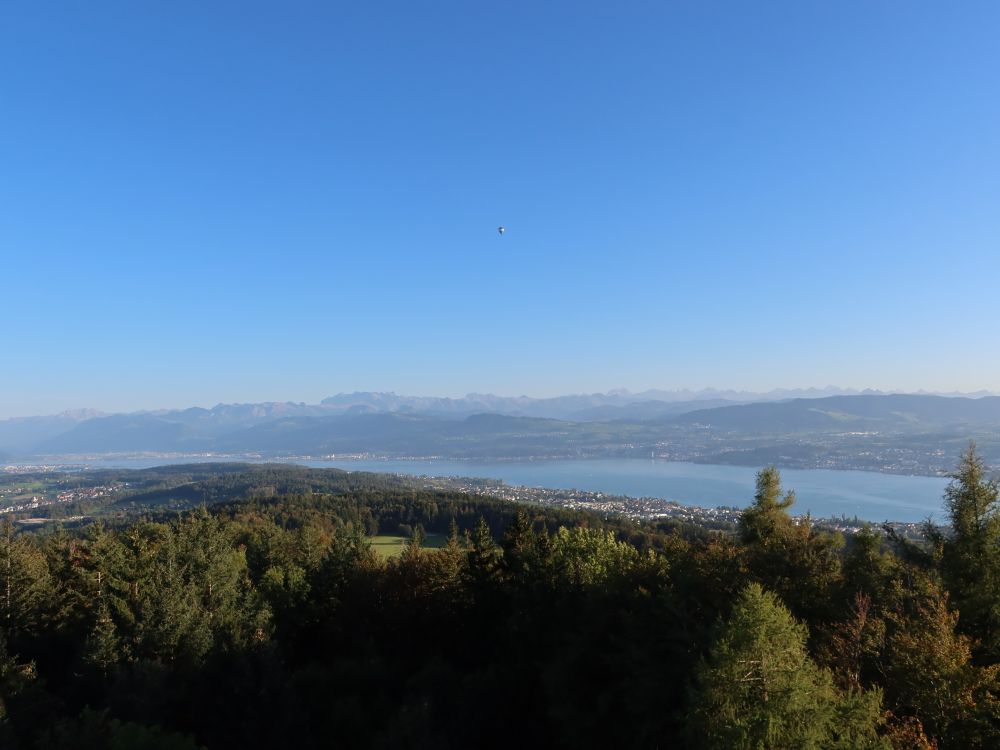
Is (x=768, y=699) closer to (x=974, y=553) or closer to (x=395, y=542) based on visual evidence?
(x=974, y=553)

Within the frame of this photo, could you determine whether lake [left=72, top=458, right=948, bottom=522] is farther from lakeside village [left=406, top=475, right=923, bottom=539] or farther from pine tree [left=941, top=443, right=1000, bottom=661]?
pine tree [left=941, top=443, right=1000, bottom=661]

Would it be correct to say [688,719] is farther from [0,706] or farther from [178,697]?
[0,706]

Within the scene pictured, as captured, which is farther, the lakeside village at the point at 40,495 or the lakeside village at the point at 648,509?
the lakeside village at the point at 40,495

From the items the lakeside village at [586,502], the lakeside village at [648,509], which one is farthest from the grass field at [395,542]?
the lakeside village at [586,502]

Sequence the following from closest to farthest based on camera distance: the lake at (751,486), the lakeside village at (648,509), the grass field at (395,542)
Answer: the grass field at (395,542) < the lakeside village at (648,509) < the lake at (751,486)

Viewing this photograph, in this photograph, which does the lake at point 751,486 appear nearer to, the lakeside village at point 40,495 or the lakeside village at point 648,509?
the lakeside village at point 648,509

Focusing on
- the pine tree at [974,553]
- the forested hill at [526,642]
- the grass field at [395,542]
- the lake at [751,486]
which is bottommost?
the lake at [751,486]

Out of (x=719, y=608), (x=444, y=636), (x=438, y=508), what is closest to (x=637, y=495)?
(x=438, y=508)

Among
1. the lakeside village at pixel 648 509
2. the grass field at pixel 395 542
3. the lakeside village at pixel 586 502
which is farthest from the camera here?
the lakeside village at pixel 586 502
